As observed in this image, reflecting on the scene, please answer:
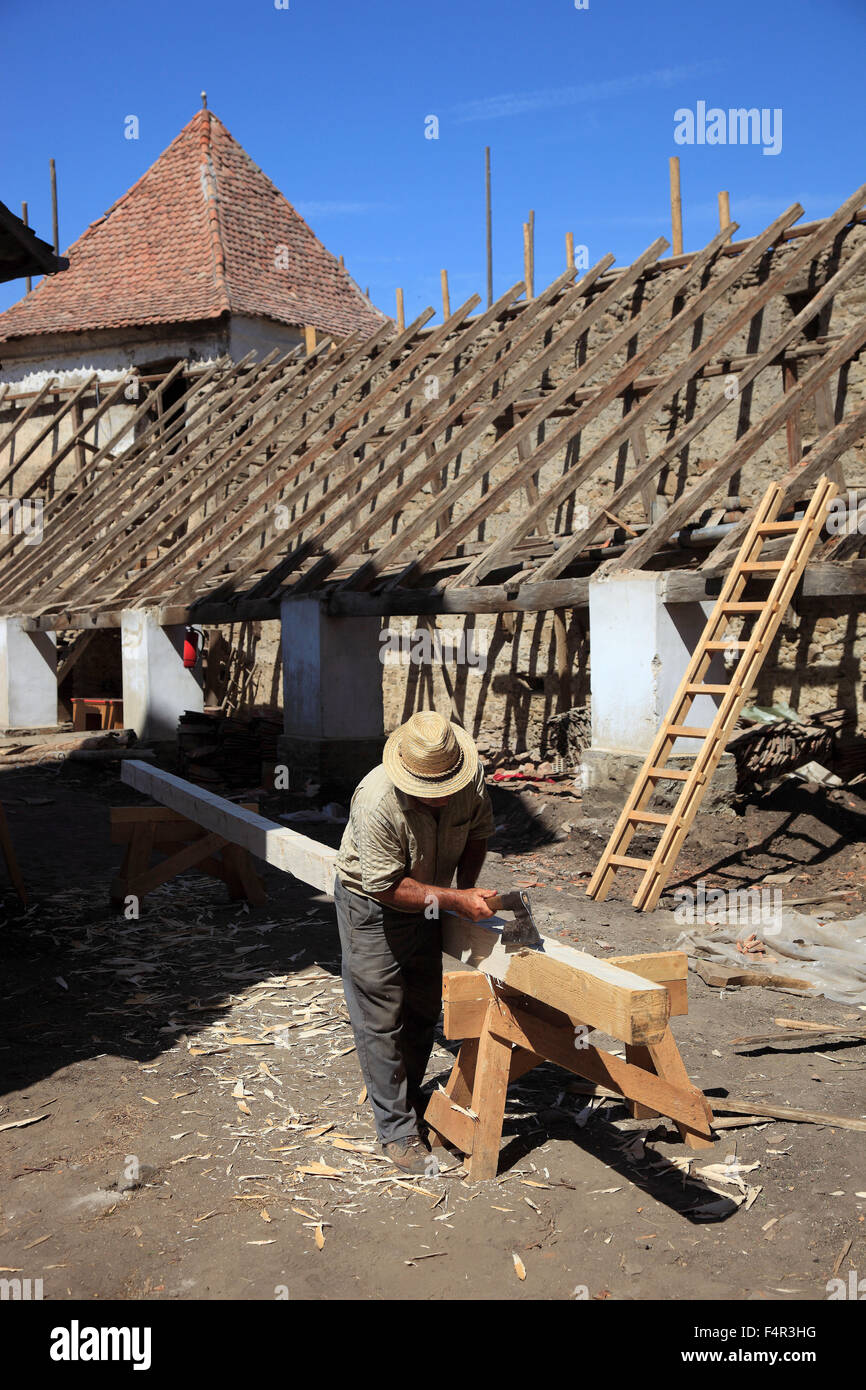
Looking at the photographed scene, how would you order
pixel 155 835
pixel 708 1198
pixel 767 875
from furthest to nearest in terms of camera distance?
pixel 767 875 < pixel 155 835 < pixel 708 1198

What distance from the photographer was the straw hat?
13.1 feet

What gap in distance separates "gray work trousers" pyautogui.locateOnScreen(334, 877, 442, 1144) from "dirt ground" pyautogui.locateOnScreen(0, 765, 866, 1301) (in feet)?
0.77

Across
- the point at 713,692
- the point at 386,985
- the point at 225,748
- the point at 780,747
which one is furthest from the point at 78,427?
the point at 386,985

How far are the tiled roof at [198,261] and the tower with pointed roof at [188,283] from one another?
30 millimetres

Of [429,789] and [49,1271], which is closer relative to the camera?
[49,1271]

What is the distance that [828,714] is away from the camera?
11406mm

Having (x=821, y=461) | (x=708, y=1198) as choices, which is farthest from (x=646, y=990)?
(x=821, y=461)

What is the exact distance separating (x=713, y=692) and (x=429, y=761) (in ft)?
15.8

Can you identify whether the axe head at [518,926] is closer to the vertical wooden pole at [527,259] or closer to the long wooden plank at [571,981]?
the long wooden plank at [571,981]

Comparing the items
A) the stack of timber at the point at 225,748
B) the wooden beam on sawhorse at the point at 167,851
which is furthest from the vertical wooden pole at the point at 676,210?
the wooden beam on sawhorse at the point at 167,851

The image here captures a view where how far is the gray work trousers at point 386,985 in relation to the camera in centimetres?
431

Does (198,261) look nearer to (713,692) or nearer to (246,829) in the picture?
(713,692)
